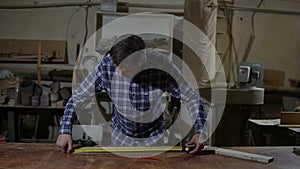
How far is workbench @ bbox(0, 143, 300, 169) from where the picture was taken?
1334mm

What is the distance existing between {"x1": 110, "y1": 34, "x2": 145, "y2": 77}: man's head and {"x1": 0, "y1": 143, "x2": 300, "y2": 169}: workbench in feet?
1.50

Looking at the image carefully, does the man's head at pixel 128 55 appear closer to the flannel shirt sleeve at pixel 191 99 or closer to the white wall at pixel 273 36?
the flannel shirt sleeve at pixel 191 99

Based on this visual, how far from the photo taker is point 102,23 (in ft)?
13.6

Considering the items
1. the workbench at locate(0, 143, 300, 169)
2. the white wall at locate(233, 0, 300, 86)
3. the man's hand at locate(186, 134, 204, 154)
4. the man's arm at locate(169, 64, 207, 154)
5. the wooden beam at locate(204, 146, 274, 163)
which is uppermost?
the white wall at locate(233, 0, 300, 86)

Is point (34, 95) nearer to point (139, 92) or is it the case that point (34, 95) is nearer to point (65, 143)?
point (139, 92)

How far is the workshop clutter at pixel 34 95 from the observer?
12.5 ft

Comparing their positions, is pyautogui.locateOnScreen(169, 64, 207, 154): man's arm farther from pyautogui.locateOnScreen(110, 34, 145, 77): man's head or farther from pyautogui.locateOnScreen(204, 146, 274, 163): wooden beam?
pyautogui.locateOnScreen(110, 34, 145, 77): man's head

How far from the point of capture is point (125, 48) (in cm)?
174

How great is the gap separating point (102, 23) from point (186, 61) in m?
1.44

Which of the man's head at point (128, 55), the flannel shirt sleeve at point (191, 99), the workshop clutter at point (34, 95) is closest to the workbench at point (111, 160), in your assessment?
the flannel shirt sleeve at point (191, 99)

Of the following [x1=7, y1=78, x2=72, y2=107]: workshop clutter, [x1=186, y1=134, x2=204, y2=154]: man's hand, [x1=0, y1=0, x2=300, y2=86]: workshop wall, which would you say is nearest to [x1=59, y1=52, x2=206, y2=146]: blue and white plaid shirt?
[x1=186, y1=134, x2=204, y2=154]: man's hand

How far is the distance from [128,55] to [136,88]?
0.65 ft

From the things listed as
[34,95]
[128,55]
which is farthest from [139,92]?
[34,95]

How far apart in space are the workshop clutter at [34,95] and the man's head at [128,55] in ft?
7.43
